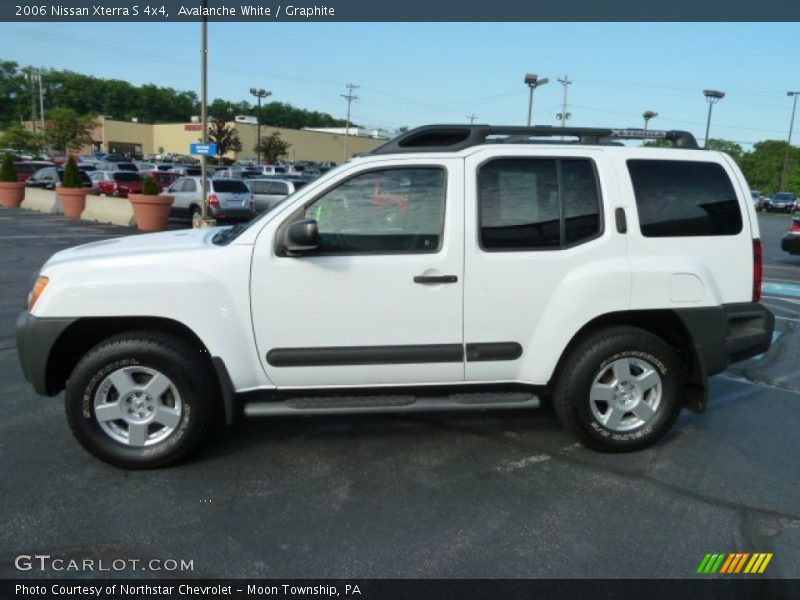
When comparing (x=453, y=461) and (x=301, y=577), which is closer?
(x=301, y=577)

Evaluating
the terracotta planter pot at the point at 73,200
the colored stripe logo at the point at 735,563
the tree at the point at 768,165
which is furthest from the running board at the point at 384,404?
the tree at the point at 768,165

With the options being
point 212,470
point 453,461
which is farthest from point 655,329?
point 212,470

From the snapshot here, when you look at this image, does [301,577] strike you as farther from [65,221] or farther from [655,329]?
[65,221]

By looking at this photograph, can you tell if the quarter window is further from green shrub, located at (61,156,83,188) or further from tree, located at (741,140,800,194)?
tree, located at (741,140,800,194)

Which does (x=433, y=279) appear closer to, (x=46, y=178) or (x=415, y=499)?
(x=415, y=499)

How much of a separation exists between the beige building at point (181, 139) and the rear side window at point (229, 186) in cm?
6815

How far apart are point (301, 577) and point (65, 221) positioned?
69.5ft

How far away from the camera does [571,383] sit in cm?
394

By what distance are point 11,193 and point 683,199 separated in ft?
91.8

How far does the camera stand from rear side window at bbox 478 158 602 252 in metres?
3.84

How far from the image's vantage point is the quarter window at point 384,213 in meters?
3.76

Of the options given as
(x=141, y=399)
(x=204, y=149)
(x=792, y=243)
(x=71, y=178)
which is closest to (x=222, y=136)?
(x=71, y=178)

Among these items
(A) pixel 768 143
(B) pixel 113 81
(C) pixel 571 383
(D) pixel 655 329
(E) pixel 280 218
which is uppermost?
(B) pixel 113 81
